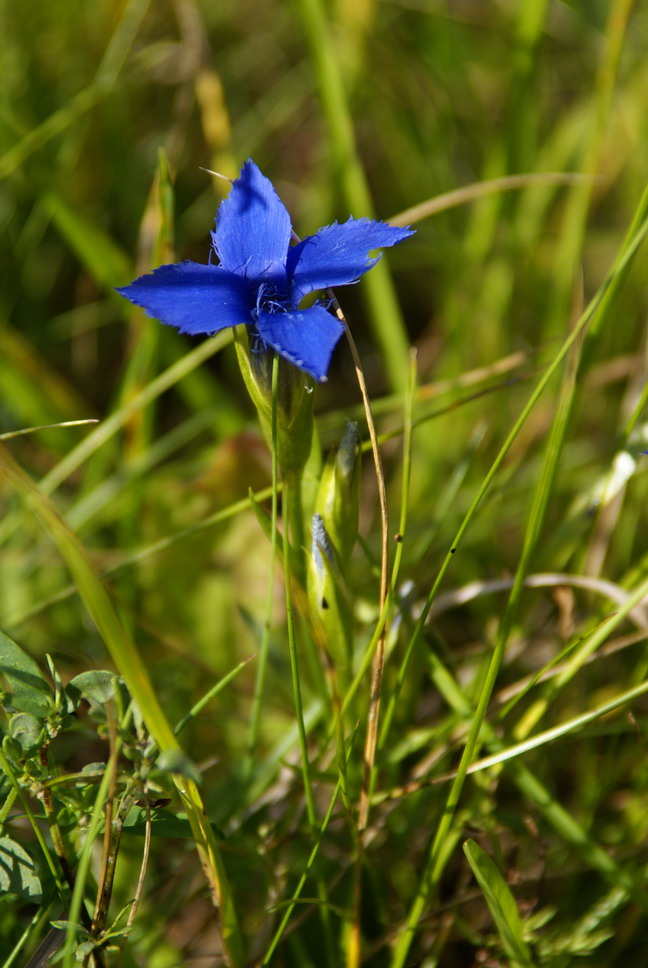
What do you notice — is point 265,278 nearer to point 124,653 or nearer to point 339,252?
point 339,252

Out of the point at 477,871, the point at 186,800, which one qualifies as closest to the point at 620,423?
the point at 477,871

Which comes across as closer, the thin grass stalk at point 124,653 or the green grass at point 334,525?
the thin grass stalk at point 124,653

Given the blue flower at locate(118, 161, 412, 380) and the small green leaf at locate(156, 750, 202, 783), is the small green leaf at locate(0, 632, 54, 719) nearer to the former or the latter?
the small green leaf at locate(156, 750, 202, 783)

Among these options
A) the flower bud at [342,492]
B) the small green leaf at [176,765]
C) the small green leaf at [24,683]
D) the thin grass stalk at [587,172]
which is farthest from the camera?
the thin grass stalk at [587,172]

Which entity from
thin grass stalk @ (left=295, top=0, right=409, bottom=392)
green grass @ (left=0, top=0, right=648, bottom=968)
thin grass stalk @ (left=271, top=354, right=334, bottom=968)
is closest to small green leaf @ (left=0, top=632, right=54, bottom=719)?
green grass @ (left=0, top=0, right=648, bottom=968)

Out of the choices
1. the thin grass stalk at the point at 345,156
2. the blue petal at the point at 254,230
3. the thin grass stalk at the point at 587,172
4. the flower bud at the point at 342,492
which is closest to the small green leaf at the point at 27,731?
the flower bud at the point at 342,492

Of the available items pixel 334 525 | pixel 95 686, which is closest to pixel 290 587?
pixel 334 525

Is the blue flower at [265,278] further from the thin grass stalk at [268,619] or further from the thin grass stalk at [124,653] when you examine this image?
the thin grass stalk at [124,653]
